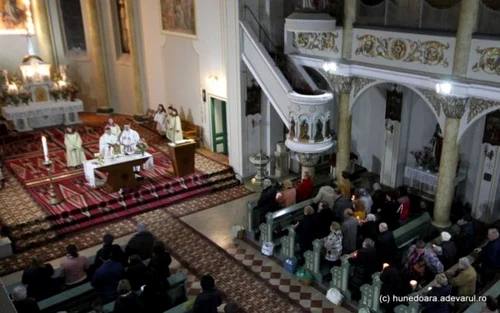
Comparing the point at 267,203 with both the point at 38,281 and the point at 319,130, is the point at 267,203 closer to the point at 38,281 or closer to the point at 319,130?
the point at 319,130

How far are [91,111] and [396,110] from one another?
1331cm

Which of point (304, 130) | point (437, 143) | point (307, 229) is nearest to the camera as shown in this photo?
point (307, 229)

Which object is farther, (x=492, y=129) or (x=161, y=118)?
(x=161, y=118)

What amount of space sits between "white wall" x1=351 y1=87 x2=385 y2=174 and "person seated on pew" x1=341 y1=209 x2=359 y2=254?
5.18 metres

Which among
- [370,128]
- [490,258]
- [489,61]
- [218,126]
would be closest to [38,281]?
[490,258]

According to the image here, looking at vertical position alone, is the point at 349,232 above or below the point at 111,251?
below

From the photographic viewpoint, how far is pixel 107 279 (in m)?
7.27

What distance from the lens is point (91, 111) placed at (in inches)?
795

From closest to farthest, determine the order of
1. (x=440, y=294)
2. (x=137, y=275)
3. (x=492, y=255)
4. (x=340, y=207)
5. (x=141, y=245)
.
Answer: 1. (x=440, y=294)
2. (x=137, y=275)
3. (x=492, y=255)
4. (x=141, y=245)
5. (x=340, y=207)

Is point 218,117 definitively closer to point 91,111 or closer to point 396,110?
point 396,110

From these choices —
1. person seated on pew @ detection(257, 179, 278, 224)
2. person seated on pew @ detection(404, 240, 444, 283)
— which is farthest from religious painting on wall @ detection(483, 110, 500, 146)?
person seated on pew @ detection(257, 179, 278, 224)

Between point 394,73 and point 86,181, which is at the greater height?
point 394,73

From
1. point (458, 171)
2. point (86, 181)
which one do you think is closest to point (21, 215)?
point (86, 181)

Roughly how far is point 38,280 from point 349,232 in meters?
5.43
